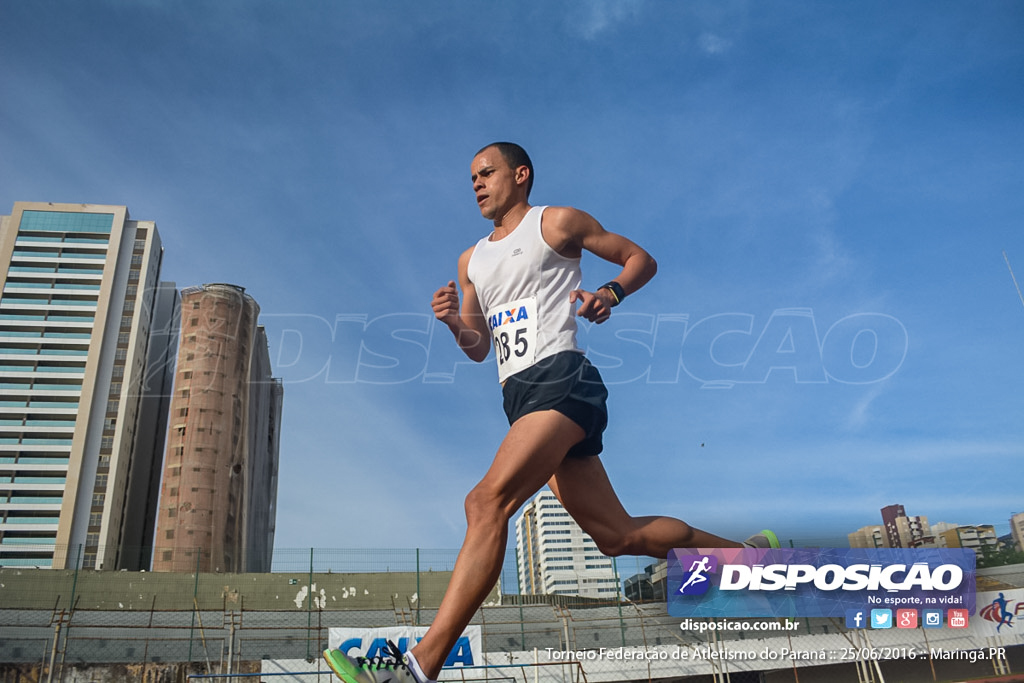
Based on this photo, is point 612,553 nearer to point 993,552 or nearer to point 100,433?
point 993,552

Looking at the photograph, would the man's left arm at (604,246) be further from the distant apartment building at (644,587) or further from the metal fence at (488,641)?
the distant apartment building at (644,587)

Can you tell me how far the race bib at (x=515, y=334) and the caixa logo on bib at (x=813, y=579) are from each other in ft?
4.88

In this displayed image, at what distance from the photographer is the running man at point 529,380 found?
3529 millimetres

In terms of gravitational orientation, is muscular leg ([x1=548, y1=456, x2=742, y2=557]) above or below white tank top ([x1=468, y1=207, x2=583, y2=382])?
below

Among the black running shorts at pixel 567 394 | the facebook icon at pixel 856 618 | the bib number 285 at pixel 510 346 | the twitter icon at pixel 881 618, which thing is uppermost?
the bib number 285 at pixel 510 346

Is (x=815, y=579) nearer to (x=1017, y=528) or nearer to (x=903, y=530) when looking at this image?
(x=903, y=530)

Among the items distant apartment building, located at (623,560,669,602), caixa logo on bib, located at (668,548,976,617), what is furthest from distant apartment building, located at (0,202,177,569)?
caixa logo on bib, located at (668,548,976,617)

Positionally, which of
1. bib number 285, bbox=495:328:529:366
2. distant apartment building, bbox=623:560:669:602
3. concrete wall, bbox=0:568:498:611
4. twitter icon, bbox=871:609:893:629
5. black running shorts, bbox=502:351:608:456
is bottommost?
twitter icon, bbox=871:609:893:629

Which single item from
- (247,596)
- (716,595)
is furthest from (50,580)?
(716,595)

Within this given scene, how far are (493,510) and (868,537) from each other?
38.0ft

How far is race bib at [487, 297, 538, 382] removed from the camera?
4436mm

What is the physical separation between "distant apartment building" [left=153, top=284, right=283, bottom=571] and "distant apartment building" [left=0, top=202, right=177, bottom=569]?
37.7 ft

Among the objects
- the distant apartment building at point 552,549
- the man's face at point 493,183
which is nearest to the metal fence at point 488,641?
the man's face at point 493,183

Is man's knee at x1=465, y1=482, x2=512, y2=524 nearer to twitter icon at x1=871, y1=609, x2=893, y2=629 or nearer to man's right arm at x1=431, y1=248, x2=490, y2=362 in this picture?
man's right arm at x1=431, y1=248, x2=490, y2=362
